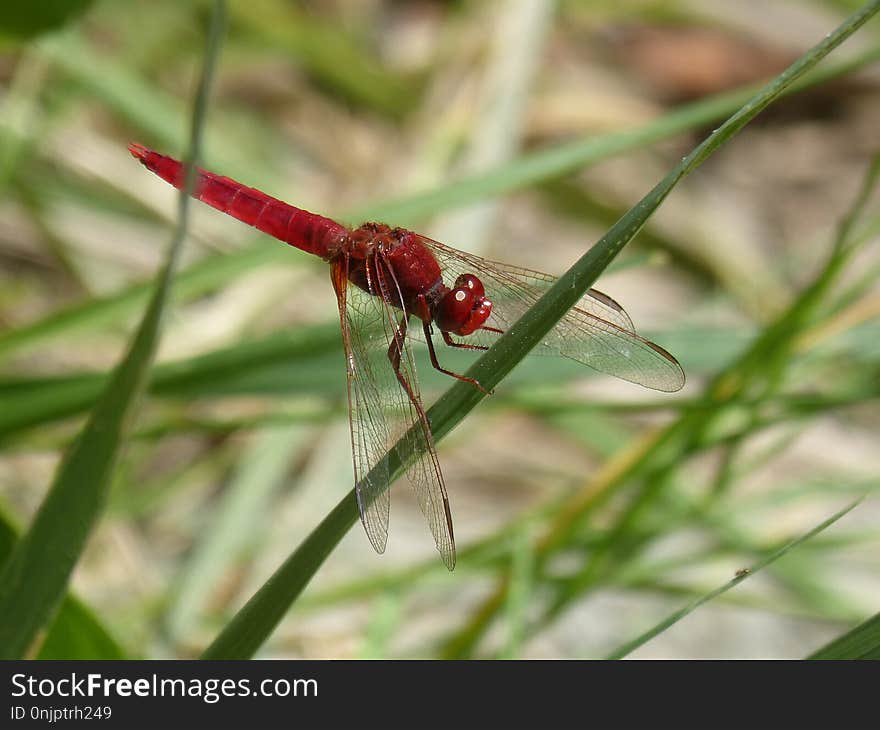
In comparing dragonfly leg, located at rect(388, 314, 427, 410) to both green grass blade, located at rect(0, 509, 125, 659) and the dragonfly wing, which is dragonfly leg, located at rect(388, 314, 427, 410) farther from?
green grass blade, located at rect(0, 509, 125, 659)

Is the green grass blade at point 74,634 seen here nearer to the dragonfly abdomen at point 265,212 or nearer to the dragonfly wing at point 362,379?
the dragonfly wing at point 362,379

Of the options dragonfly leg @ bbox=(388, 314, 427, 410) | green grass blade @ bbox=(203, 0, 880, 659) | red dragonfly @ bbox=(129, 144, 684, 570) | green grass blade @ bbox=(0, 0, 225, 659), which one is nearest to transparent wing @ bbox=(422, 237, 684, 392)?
red dragonfly @ bbox=(129, 144, 684, 570)

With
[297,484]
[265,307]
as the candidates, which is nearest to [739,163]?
[265,307]

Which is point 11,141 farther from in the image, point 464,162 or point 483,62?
point 483,62

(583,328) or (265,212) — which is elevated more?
(265,212)

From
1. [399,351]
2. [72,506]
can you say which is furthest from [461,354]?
[72,506]

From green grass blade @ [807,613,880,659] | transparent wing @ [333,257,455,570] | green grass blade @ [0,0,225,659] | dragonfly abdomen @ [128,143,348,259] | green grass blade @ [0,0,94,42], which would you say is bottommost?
green grass blade @ [807,613,880,659]

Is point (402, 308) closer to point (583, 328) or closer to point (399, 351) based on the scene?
point (399, 351)
